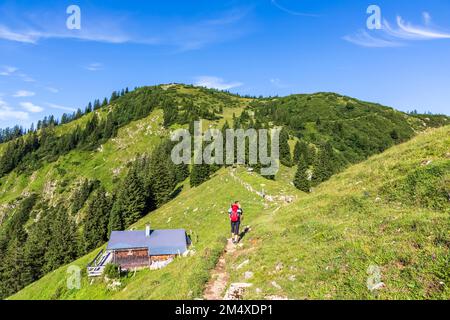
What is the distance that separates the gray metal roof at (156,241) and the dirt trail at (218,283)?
30.9 m

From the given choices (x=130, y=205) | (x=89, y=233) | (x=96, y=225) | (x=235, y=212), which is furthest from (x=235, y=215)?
(x=96, y=225)

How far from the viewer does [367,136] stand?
170250 millimetres

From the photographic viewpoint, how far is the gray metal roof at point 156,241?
48375 millimetres

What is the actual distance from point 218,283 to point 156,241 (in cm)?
3880

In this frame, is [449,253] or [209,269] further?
[209,269]

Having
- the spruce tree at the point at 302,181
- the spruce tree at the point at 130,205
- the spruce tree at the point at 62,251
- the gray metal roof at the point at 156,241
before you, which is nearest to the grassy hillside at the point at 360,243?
the gray metal roof at the point at 156,241

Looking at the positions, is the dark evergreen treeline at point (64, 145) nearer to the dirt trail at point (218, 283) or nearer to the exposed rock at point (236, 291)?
the dirt trail at point (218, 283)

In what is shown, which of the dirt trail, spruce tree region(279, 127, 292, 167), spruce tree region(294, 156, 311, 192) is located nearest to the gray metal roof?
spruce tree region(294, 156, 311, 192)

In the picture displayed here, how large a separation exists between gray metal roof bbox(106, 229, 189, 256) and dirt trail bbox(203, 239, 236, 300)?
30944 millimetres

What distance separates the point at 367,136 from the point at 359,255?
178901 millimetres

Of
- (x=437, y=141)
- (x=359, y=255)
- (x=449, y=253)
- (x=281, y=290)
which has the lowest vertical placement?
(x=281, y=290)

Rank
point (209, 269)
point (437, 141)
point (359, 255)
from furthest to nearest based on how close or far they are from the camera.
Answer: point (437, 141), point (209, 269), point (359, 255)
